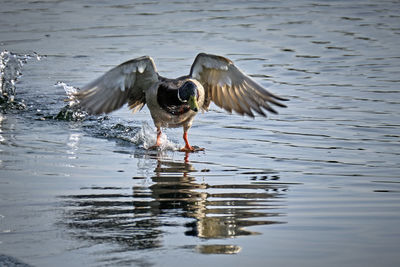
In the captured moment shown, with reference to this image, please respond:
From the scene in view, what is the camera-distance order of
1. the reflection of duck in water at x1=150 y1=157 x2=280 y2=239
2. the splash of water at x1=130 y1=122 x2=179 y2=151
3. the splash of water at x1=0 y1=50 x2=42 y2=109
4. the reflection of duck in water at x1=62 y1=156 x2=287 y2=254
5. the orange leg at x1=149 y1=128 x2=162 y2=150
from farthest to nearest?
1. the splash of water at x1=0 y1=50 x2=42 y2=109
2. the splash of water at x1=130 y1=122 x2=179 y2=151
3. the orange leg at x1=149 y1=128 x2=162 y2=150
4. the reflection of duck in water at x1=150 y1=157 x2=280 y2=239
5. the reflection of duck in water at x1=62 y1=156 x2=287 y2=254

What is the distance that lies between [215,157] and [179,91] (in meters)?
1.00

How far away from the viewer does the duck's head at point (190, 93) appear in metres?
7.82

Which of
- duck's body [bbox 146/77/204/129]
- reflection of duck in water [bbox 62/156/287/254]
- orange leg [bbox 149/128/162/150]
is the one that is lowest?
reflection of duck in water [bbox 62/156/287/254]

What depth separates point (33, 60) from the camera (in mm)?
12820

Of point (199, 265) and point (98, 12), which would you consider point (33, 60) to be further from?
point (199, 265)

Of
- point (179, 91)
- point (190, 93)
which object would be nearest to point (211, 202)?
point (190, 93)

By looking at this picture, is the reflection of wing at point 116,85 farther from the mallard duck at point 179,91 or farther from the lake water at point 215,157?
the lake water at point 215,157

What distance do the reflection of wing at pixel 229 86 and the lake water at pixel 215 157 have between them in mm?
384

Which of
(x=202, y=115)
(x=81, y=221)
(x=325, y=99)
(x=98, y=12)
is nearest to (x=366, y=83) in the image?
(x=325, y=99)

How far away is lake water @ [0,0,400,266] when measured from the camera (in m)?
4.55

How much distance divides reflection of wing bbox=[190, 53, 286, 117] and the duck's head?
0.95ft


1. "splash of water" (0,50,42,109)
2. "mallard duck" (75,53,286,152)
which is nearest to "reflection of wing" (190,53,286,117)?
"mallard duck" (75,53,286,152)

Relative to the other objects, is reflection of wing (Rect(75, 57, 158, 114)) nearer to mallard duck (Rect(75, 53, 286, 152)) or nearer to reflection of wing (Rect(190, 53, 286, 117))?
mallard duck (Rect(75, 53, 286, 152))

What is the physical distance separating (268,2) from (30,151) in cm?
1088
